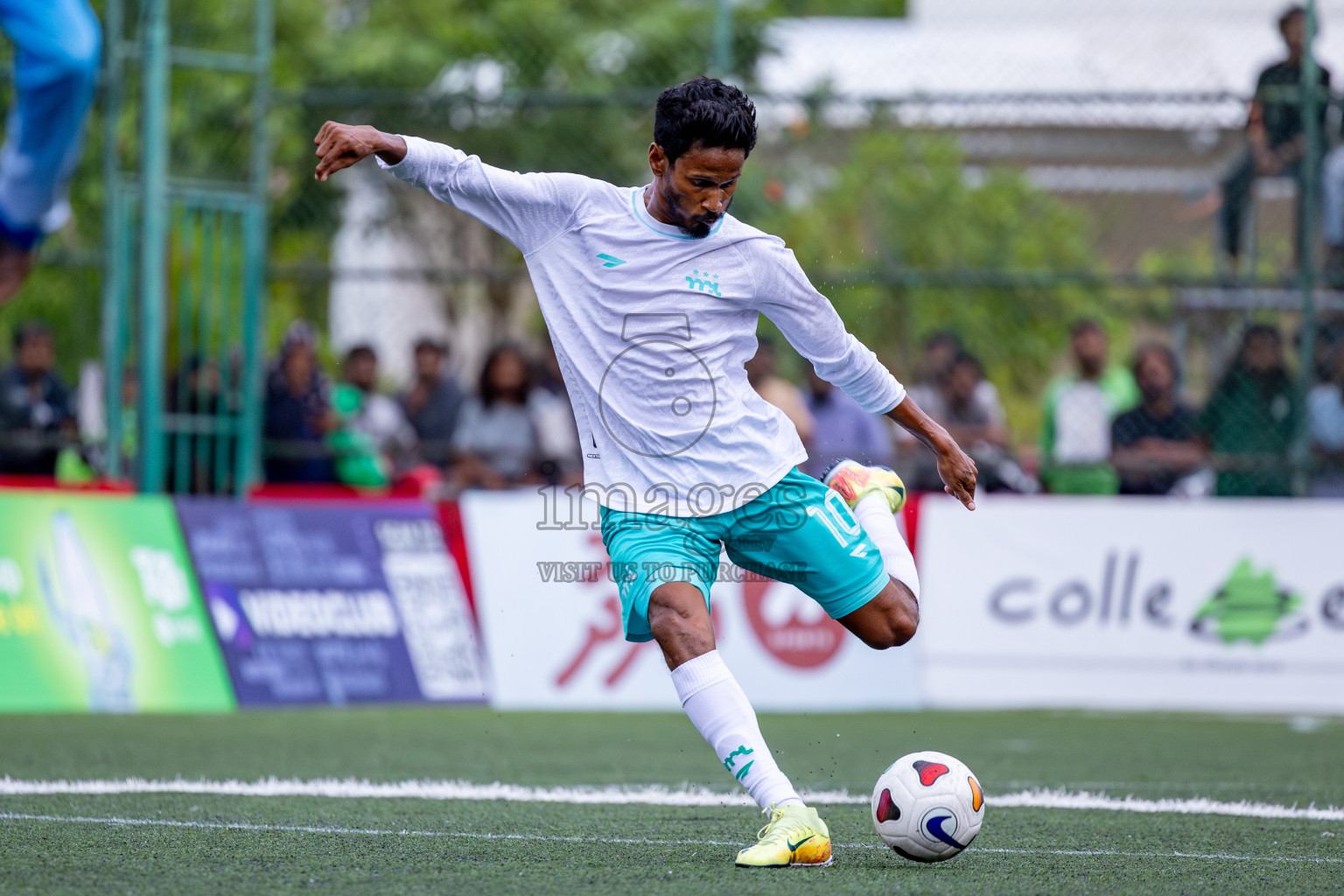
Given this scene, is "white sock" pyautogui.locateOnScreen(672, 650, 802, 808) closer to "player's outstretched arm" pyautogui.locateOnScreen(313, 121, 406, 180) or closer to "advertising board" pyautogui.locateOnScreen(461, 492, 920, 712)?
"player's outstretched arm" pyautogui.locateOnScreen(313, 121, 406, 180)

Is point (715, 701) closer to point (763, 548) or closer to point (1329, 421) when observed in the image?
point (763, 548)

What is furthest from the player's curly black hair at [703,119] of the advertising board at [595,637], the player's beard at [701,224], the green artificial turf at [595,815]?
the advertising board at [595,637]

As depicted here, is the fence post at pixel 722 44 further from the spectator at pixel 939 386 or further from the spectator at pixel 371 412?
the spectator at pixel 371 412

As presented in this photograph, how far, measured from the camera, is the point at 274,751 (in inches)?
322

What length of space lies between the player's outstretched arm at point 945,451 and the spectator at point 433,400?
23.1 feet

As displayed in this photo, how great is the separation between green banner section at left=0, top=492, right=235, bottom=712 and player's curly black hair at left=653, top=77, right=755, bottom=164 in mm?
6112

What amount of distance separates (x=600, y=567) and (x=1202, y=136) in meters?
4.64

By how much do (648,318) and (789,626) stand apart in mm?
6164

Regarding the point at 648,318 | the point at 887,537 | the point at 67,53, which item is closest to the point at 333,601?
the point at 887,537

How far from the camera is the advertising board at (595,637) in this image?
1108cm

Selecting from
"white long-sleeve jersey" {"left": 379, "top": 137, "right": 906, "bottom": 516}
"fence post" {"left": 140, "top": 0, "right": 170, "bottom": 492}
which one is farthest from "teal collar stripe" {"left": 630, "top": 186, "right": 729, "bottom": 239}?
"fence post" {"left": 140, "top": 0, "right": 170, "bottom": 492}

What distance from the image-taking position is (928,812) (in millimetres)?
5043

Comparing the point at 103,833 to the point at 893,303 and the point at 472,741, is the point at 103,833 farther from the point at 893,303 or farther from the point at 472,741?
the point at 893,303

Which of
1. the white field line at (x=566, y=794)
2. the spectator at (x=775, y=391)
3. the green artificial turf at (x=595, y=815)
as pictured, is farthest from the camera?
the spectator at (x=775, y=391)
